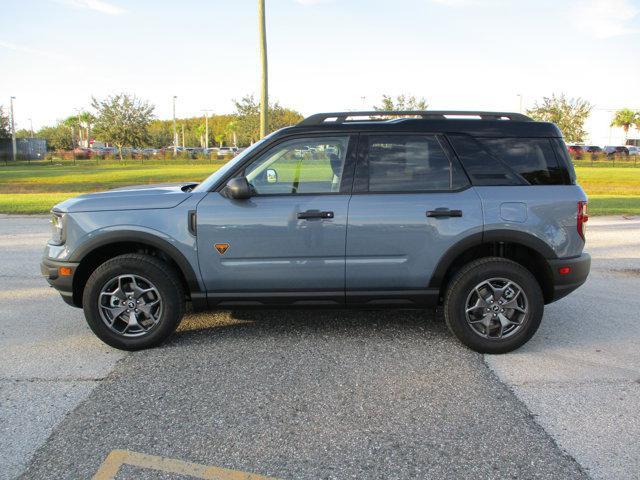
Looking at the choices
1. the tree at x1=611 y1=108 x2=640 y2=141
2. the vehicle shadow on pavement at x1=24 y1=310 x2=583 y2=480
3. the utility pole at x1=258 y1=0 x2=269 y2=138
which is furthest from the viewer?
the tree at x1=611 y1=108 x2=640 y2=141

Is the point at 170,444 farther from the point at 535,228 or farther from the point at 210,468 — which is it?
the point at 535,228

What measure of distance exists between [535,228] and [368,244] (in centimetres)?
132

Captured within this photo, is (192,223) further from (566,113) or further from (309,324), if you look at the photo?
(566,113)

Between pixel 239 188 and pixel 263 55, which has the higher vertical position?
pixel 263 55

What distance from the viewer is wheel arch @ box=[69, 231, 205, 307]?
4.47 metres

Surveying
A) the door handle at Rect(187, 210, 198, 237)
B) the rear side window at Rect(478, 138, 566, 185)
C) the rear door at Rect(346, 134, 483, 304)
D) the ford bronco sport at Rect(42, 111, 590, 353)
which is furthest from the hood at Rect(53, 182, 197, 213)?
the rear side window at Rect(478, 138, 566, 185)

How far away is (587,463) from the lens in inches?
117

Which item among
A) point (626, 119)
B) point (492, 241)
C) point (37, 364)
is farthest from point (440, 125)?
point (626, 119)

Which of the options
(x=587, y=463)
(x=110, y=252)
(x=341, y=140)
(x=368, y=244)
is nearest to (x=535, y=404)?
(x=587, y=463)

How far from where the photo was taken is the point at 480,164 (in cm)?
459

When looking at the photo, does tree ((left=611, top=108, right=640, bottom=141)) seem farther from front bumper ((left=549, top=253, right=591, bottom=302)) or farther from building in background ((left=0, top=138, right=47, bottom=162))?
front bumper ((left=549, top=253, right=591, bottom=302))

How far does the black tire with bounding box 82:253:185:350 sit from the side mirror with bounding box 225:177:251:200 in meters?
0.82

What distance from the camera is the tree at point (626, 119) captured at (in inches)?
3652

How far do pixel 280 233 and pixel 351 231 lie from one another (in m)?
0.56
